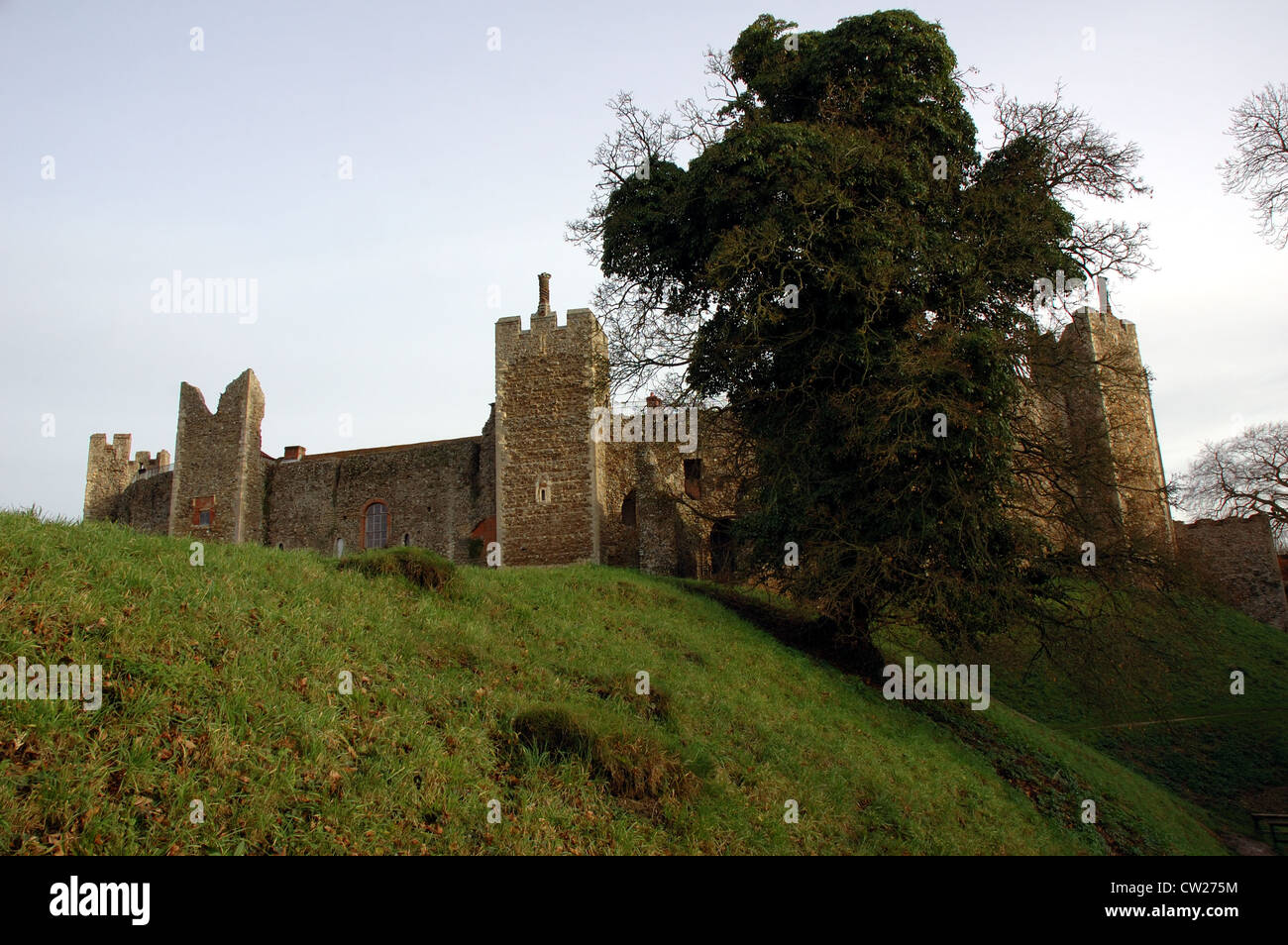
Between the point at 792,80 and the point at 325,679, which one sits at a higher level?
the point at 792,80

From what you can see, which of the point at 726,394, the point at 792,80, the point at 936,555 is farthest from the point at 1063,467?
the point at 792,80

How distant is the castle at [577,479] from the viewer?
15.5 meters

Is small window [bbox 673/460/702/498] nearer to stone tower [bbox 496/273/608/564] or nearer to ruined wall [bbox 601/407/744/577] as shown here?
ruined wall [bbox 601/407/744/577]

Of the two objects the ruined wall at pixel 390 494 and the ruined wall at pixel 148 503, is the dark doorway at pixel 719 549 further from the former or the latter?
the ruined wall at pixel 148 503

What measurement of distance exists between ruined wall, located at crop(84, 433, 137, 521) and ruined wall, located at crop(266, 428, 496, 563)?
9.51 m

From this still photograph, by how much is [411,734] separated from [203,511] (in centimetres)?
2800

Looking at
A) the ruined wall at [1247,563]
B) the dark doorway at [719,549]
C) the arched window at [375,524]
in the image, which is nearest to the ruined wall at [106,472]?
the arched window at [375,524]

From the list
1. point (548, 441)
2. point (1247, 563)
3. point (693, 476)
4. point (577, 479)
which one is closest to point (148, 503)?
point (548, 441)

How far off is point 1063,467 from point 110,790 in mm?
14442

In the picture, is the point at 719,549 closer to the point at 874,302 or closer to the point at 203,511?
the point at 874,302

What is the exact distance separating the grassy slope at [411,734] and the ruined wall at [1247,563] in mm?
17844

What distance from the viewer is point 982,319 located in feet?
52.5
